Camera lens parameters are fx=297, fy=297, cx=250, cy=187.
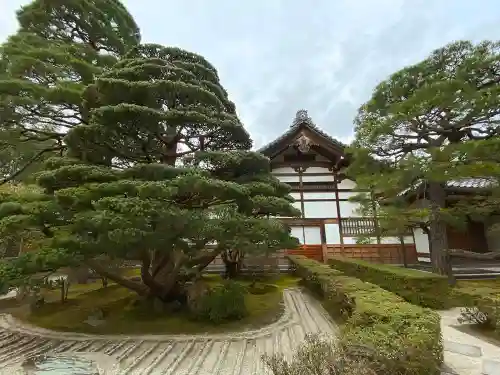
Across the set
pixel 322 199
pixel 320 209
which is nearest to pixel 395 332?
pixel 320 209

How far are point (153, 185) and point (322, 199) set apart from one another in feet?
38.8

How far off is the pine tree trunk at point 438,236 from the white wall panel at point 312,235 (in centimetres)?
618

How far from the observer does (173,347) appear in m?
5.03

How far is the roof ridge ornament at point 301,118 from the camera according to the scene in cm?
1547

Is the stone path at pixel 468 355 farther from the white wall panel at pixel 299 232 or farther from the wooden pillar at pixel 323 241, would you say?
the white wall panel at pixel 299 232

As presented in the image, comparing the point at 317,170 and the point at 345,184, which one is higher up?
the point at 317,170

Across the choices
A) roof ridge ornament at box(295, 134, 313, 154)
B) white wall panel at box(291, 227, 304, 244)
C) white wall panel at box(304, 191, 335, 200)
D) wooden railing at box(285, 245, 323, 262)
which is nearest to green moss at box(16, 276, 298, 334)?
wooden railing at box(285, 245, 323, 262)

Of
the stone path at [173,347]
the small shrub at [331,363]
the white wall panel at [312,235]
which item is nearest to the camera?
the small shrub at [331,363]


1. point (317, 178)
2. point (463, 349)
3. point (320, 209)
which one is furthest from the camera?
point (317, 178)

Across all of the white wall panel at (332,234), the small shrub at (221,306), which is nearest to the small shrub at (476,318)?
the small shrub at (221,306)

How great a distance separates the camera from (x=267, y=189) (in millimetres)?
6148

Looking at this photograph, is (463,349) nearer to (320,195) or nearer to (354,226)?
(354,226)

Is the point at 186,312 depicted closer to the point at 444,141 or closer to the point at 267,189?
the point at 267,189

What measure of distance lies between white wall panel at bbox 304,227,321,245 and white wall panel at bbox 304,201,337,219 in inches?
26.1
